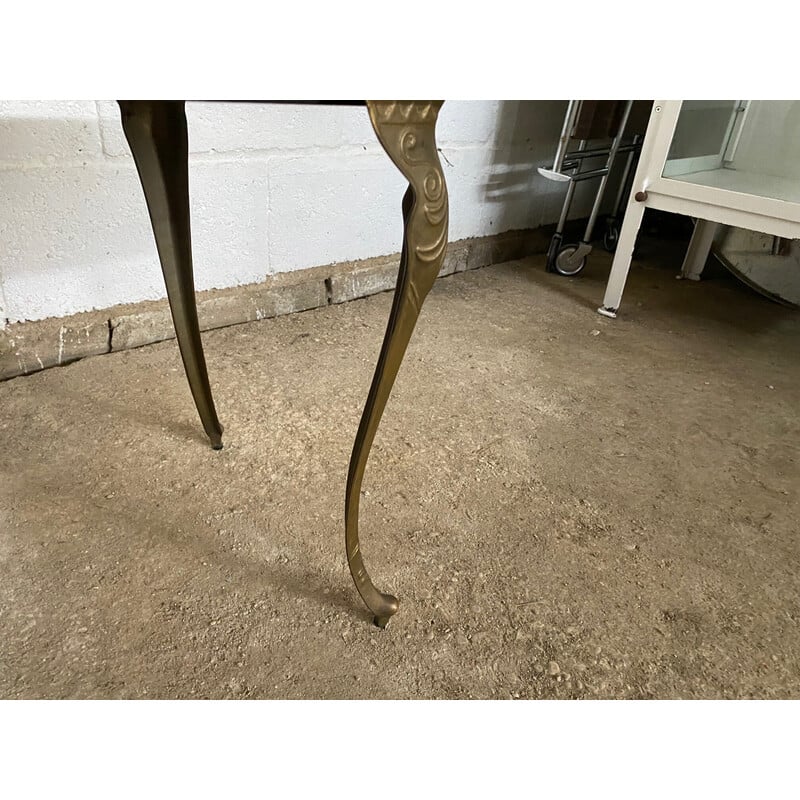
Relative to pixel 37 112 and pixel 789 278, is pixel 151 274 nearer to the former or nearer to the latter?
pixel 37 112

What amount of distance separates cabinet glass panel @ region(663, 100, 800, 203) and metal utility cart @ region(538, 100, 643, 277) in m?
0.25

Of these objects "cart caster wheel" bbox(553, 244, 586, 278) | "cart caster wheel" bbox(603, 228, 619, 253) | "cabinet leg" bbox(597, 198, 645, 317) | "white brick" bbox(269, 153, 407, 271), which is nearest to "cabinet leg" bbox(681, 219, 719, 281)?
"cart caster wheel" bbox(603, 228, 619, 253)

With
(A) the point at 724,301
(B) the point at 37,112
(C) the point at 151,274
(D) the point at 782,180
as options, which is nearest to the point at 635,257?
(A) the point at 724,301

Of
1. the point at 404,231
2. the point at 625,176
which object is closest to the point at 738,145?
the point at 625,176

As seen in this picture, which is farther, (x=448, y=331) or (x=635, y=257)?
(x=635, y=257)

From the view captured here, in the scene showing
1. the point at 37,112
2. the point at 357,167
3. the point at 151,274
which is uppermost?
the point at 37,112

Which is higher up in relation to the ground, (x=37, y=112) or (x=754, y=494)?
(x=37, y=112)

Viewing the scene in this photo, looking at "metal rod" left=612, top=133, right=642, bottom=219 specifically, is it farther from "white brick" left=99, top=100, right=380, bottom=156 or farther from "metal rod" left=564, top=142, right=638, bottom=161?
"white brick" left=99, top=100, right=380, bottom=156

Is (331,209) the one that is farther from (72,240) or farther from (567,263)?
(567,263)

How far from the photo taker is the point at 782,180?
1581 mm

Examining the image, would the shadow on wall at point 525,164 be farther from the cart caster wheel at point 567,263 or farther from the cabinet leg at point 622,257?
the cabinet leg at point 622,257

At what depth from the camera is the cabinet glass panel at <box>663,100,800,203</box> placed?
157cm

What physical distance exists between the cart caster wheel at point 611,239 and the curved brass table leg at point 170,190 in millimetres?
1689

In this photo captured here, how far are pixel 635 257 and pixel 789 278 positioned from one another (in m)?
0.50
